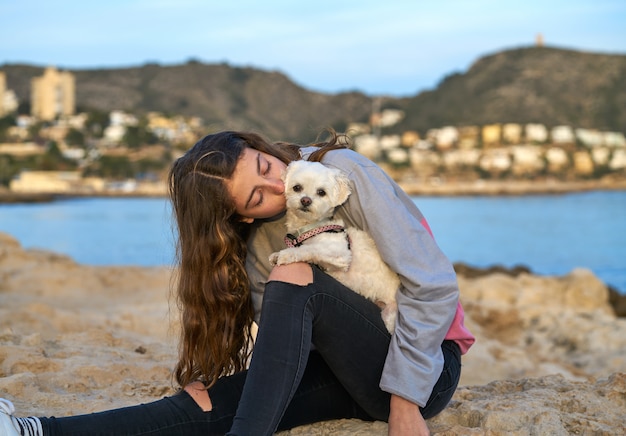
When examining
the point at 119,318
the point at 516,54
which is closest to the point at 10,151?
the point at 516,54

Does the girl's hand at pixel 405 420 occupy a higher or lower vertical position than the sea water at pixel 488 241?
higher

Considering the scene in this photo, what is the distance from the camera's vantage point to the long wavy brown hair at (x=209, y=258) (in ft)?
7.66

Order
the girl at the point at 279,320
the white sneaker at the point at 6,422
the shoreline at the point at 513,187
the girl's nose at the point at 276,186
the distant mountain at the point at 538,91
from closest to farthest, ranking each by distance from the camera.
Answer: the white sneaker at the point at 6,422, the girl at the point at 279,320, the girl's nose at the point at 276,186, the shoreline at the point at 513,187, the distant mountain at the point at 538,91

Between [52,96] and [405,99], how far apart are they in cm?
4470

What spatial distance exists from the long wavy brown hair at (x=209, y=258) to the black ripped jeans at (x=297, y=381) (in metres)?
0.11

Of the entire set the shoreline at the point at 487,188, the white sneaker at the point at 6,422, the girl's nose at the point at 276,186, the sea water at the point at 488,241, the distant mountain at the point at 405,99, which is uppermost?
the distant mountain at the point at 405,99

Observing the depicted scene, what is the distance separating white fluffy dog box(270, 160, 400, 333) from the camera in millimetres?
2277

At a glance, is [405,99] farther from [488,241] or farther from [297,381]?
[297,381]

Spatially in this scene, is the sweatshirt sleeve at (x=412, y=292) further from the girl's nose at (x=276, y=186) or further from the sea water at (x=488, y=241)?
the sea water at (x=488, y=241)

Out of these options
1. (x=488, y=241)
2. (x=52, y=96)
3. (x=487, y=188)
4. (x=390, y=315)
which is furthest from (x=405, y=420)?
(x=52, y=96)

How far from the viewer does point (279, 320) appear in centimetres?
206

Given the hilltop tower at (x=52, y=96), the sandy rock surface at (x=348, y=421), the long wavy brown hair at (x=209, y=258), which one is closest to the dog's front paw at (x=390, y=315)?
the sandy rock surface at (x=348, y=421)

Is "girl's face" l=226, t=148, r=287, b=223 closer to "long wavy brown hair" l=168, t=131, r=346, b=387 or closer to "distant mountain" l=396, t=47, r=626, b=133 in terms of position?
"long wavy brown hair" l=168, t=131, r=346, b=387

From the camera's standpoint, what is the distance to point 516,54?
255ft
